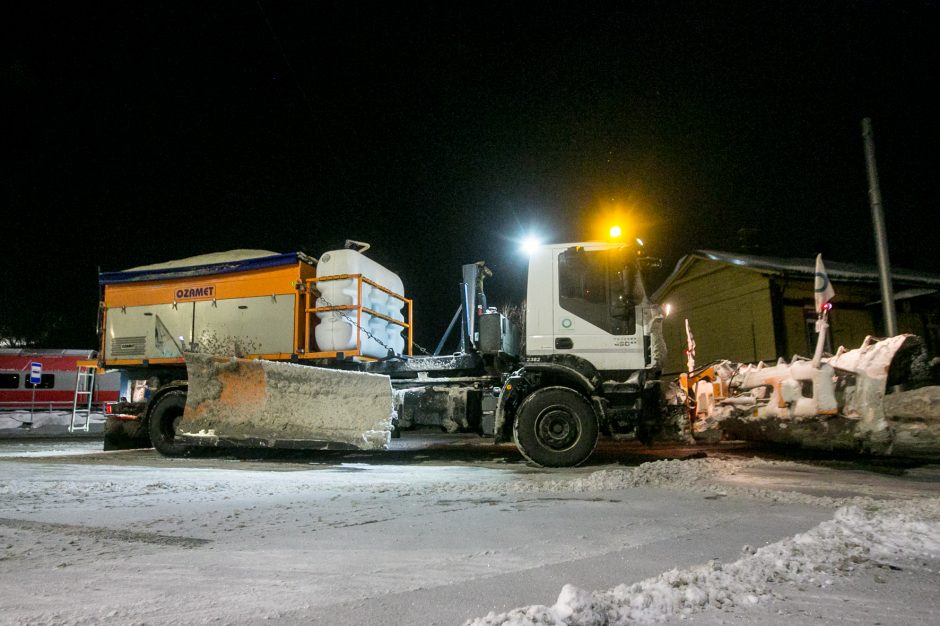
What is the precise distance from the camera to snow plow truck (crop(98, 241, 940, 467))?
7520mm

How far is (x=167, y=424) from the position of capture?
29.5 feet

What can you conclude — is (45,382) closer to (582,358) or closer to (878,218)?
(582,358)

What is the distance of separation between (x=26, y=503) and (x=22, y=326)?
36930 millimetres

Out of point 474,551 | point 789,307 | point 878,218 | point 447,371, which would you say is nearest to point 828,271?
point 789,307

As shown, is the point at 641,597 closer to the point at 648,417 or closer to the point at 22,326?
the point at 648,417

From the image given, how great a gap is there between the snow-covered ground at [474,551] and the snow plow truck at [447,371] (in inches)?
60.1

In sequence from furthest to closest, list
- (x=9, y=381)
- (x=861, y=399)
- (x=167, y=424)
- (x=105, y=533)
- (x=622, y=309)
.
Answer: (x=9, y=381), (x=167, y=424), (x=622, y=309), (x=861, y=399), (x=105, y=533)

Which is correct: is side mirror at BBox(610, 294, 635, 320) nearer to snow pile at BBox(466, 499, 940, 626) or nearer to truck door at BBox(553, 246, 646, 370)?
truck door at BBox(553, 246, 646, 370)

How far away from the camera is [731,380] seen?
8.84 meters

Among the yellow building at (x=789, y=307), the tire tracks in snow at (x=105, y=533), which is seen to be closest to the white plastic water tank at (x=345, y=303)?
the tire tracks in snow at (x=105, y=533)

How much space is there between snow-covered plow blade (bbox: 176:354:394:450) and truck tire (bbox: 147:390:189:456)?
83cm

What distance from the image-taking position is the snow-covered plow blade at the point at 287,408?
8.00 m

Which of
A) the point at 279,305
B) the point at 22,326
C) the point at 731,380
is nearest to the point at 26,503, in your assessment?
the point at 279,305

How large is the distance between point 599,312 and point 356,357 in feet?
11.8
